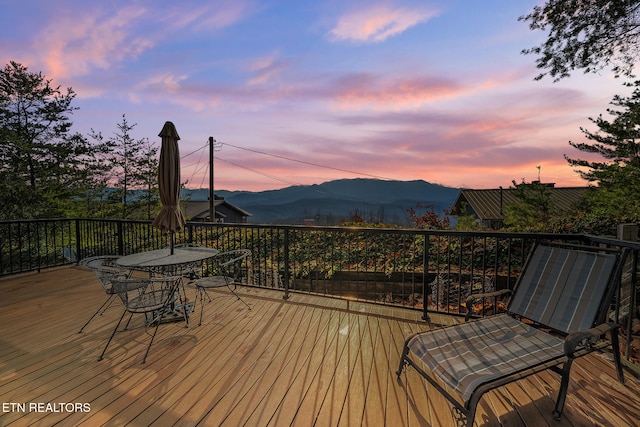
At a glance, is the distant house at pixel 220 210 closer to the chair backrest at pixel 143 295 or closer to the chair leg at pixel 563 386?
the chair backrest at pixel 143 295

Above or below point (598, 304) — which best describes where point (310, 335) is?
below

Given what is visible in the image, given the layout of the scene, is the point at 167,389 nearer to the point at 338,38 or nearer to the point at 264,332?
the point at 264,332

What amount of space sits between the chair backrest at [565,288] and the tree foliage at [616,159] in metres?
5.74

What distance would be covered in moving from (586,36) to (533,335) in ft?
22.4

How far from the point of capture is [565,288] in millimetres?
2260

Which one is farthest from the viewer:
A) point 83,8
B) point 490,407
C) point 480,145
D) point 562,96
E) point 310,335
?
point 480,145

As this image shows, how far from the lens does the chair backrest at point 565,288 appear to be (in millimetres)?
2020

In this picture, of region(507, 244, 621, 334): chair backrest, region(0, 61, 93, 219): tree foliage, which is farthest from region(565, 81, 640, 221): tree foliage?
region(0, 61, 93, 219): tree foliage

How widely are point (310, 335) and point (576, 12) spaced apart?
793cm

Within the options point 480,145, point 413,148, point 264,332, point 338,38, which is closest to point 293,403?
point 264,332

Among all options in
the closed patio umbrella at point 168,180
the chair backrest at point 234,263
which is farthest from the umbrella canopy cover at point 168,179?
the chair backrest at point 234,263

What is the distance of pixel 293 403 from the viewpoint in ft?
6.21

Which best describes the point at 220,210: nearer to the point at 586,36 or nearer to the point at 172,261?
the point at 172,261

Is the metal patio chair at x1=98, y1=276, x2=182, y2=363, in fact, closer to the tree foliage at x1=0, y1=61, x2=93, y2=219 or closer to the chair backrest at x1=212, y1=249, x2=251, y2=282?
the chair backrest at x1=212, y1=249, x2=251, y2=282
